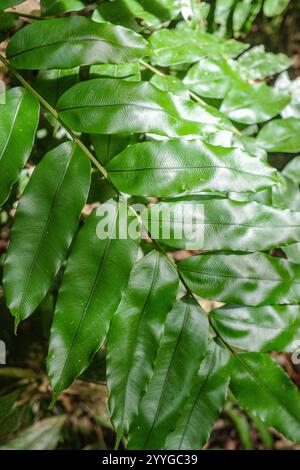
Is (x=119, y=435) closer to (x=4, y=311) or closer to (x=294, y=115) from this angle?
(x=4, y=311)

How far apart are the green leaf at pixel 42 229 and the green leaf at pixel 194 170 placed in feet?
0.41

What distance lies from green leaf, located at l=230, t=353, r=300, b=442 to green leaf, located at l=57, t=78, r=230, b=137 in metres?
0.55

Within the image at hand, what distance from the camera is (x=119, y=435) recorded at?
78 cm

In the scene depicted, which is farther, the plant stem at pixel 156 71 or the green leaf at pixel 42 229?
the plant stem at pixel 156 71

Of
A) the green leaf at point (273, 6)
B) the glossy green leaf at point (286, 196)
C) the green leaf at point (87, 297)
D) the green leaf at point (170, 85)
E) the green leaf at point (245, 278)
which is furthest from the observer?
the green leaf at point (273, 6)

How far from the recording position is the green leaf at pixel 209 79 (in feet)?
4.20

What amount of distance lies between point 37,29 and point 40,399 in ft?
4.20

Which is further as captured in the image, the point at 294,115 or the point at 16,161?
the point at 294,115

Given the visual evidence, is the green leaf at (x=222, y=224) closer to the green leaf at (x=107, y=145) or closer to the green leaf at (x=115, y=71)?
the green leaf at (x=107, y=145)

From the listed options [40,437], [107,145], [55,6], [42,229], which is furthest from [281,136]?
[40,437]

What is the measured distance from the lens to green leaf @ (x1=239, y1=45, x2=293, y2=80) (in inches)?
60.1

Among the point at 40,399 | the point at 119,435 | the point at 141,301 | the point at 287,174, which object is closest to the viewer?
the point at 119,435

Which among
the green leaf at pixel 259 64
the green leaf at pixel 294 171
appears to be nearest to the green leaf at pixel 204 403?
the green leaf at pixel 294 171

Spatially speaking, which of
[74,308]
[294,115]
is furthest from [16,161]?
[294,115]
